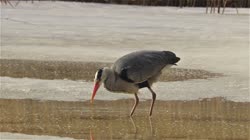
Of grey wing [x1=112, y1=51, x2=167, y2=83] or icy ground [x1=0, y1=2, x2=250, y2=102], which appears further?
icy ground [x1=0, y1=2, x2=250, y2=102]

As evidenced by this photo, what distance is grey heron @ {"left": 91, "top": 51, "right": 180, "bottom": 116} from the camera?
244 inches

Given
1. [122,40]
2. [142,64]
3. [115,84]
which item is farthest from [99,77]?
[122,40]

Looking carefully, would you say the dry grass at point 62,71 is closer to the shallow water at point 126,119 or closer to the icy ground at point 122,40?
the icy ground at point 122,40

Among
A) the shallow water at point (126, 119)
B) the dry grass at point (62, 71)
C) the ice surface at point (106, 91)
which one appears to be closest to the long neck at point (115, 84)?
the shallow water at point (126, 119)

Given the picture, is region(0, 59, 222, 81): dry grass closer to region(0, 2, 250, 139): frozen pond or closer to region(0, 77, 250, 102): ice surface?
region(0, 2, 250, 139): frozen pond

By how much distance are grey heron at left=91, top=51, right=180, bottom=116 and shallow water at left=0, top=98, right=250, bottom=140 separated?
0.62ft

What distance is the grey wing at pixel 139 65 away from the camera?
248 inches

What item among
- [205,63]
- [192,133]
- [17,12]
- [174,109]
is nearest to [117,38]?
[205,63]

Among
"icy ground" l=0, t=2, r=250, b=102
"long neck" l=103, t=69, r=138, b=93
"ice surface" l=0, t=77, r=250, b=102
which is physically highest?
"long neck" l=103, t=69, r=138, b=93

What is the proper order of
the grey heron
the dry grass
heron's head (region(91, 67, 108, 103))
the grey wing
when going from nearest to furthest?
heron's head (region(91, 67, 108, 103)) < the grey heron < the grey wing < the dry grass

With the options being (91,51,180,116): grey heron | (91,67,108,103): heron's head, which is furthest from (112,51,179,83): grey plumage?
(91,67,108,103): heron's head

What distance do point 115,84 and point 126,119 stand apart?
0.41 m

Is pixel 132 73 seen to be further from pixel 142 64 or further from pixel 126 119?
pixel 126 119

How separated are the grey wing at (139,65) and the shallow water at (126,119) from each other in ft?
0.94
